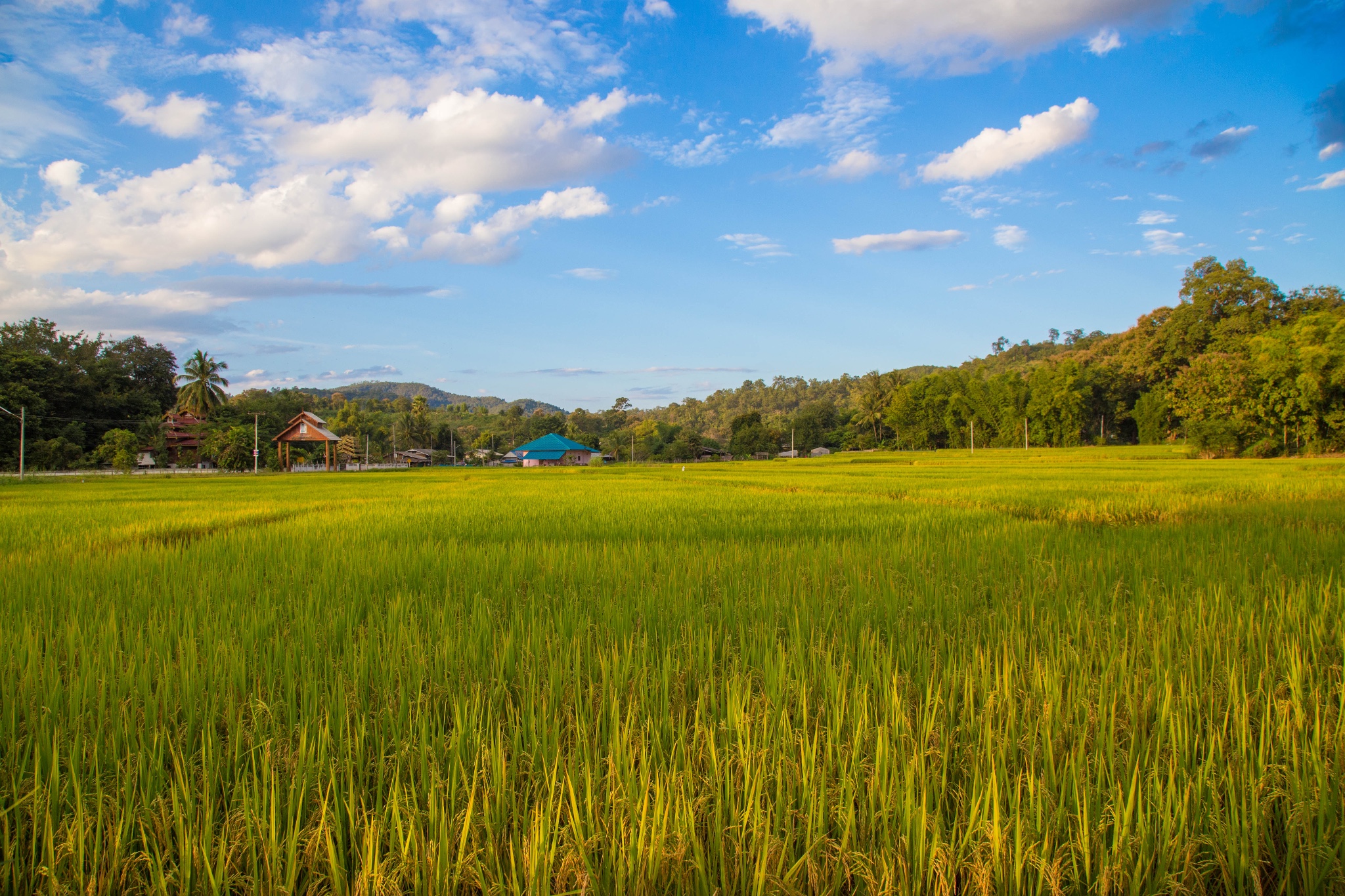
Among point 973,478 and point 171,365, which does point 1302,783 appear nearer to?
point 973,478

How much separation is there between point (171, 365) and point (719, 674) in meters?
73.6

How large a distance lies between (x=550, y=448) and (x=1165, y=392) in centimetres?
5777

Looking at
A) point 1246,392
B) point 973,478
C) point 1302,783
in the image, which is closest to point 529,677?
point 1302,783

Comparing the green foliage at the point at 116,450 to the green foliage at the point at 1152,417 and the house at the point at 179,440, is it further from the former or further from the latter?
the green foliage at the point at 1152,417

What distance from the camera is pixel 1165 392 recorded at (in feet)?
151

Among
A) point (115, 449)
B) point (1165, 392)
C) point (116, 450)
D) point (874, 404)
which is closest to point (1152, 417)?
point (1165, 392)

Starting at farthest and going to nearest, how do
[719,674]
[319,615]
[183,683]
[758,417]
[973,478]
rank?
[758,417] < [973,478] < [319,615] < [719,674] < [183,683]

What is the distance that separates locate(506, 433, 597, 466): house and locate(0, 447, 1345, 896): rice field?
65856mm

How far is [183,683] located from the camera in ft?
6.21

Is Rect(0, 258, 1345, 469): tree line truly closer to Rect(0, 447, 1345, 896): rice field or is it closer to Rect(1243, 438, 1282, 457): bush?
Rect(1243, 438, 1282, 457): bush

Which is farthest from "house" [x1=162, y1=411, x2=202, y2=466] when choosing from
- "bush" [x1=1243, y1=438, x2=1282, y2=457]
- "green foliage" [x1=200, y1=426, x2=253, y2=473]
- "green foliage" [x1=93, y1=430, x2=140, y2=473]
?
"bush" [x1=1243, y1=438, x2=1282, y2=457]

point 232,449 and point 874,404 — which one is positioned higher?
point 874,404

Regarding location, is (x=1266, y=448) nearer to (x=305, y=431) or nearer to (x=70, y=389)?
(x=305, y=431)

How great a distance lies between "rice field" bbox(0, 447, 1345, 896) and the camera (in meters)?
1.14
